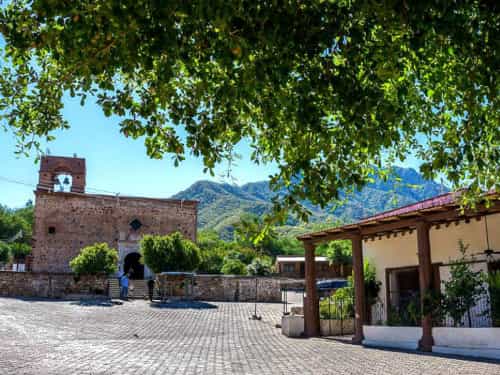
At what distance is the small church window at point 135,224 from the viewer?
36219mm

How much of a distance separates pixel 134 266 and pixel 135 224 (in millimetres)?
3001

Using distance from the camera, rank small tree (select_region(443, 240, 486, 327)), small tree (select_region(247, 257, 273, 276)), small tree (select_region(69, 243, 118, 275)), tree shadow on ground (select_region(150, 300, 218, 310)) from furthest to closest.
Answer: small tree (select_region(247, 257, 273, 276)), small tree (select_region(69, 243, 118, 275)), tree shadow on ground (select_region(150, 300, 218, 310)), small tree (select_region(443, 240, 486, 327))

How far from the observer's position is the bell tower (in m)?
35.7

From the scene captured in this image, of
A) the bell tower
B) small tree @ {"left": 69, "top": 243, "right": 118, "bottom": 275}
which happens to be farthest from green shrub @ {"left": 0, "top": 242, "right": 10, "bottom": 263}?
small tree @ {"left": 69, "top": 243, "right": 118, "bottom": 275}

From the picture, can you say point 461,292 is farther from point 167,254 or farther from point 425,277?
point 167,254

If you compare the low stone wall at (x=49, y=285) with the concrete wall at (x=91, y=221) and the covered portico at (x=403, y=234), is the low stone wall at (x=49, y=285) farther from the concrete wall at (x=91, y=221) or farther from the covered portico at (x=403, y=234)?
the covered portico at (x=403, y=234)

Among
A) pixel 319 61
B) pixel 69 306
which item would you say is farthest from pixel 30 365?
pixel 69 306

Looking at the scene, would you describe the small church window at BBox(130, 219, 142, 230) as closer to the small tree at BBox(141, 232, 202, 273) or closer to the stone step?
the stone step

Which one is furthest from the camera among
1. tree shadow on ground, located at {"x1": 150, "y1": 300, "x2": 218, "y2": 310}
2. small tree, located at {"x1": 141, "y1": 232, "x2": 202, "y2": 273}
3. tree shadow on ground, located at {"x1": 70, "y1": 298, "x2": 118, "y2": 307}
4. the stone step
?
small tree, located at {"x1": 141, "y1": 232, "x2": 202, "y2": 273}

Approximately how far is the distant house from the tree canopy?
39320mm

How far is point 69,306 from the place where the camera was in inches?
832

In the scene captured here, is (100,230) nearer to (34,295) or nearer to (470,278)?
(34,295)

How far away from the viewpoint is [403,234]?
1551 centimetres

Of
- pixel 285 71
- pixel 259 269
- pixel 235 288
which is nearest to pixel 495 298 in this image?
pixel 285 71
